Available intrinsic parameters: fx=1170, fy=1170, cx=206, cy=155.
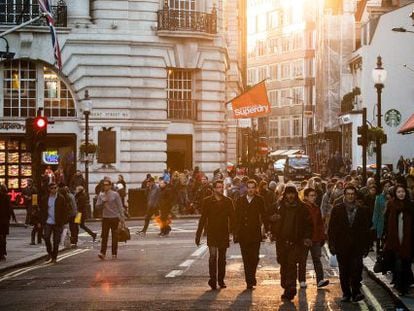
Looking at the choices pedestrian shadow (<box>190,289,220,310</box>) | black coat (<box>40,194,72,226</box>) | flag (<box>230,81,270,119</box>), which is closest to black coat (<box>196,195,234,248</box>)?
pedestrian shadow (<box>190,289,220,310</box>)

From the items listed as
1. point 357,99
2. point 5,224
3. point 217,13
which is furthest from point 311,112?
point 5,224

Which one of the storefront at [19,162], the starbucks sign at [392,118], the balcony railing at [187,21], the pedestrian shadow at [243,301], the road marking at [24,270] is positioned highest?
the balcony railing at [187,21]

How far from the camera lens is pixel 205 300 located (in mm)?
Result: 17203

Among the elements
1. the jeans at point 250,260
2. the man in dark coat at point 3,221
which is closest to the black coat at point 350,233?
the jeans at point 250,260

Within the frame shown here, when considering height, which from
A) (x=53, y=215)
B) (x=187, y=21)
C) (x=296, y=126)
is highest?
(x=187, y=21)

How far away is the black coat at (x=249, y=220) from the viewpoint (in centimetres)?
1934

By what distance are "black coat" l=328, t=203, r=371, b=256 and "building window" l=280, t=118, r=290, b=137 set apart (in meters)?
123

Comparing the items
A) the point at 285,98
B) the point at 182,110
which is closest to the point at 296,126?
the point at 285,98

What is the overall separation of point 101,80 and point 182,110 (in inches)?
176

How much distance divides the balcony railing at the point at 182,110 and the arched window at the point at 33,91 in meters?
4.48

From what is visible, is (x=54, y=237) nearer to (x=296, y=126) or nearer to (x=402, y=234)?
(x=402, y=234)

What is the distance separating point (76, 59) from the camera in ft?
157

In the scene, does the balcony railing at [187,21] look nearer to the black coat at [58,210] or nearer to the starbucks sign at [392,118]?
the starbucks sign at [392,118]

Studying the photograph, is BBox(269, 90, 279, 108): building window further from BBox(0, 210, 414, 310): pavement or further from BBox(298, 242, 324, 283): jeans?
BBox(298, 242, 324, 283): jeans
